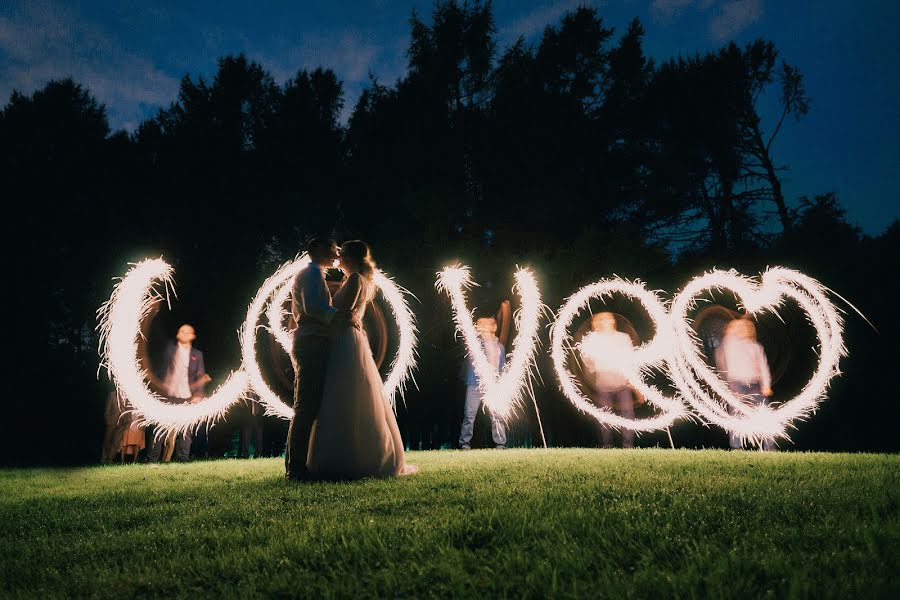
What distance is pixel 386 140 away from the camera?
15.9 metres

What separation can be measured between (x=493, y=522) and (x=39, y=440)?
15.0 m

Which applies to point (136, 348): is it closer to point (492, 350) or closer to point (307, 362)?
point (307, 362)

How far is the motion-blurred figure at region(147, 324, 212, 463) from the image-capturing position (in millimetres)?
9516

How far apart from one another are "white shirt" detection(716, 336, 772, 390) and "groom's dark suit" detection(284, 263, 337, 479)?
6702 mm

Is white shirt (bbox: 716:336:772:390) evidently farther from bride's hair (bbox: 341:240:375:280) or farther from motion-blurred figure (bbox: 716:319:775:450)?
bride's hair (bbox: 341:240:375:280)

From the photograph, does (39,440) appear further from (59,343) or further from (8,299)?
(8,299)

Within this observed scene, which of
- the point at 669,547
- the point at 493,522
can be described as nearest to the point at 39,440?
the point at 493,522

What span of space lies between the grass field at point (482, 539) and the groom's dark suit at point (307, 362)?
60 cm

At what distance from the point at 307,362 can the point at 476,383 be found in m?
5.27

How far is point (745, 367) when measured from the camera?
29.5ft

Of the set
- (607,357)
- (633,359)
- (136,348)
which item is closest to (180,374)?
(136,348)

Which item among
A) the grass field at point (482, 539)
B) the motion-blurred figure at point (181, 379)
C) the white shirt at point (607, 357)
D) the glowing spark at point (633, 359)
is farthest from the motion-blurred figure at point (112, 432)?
the white shirt at point (607, 357)

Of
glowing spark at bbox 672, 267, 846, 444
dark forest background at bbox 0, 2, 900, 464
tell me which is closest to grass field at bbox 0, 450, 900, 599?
glowing spark at bbox 672, 267, 846, 444

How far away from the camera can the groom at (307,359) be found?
5527mm
